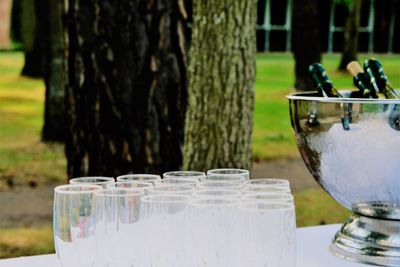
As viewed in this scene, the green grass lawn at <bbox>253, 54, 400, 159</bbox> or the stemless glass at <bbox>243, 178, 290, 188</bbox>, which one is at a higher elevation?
the stemless glass at <bbox>243, 178, 290, 188</bbox>

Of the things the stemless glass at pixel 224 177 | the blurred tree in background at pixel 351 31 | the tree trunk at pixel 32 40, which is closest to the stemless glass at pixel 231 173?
the stemless glass at pixel 224 177

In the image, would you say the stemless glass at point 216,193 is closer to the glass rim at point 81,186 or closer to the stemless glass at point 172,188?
the stemless glass at point 172,188

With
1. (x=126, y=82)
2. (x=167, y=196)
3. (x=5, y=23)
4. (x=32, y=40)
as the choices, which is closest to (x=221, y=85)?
(x=126, y=82)

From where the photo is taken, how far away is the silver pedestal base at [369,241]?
1060 millimetres

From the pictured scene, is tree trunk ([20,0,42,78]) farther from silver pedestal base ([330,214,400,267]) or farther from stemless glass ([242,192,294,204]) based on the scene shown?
stemless glass ([242,192,294,204])

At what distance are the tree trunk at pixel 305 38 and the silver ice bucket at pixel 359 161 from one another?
13.3 ft

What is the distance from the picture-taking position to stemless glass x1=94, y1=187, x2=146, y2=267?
870 millimetres

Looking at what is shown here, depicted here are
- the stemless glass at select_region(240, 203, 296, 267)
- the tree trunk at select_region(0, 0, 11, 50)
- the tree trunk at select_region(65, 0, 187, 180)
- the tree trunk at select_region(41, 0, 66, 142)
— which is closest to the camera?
the stemless glass at select_region(240, 203, 296, 267)

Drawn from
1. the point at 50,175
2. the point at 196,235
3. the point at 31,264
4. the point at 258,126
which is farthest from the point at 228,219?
the point at 258,126

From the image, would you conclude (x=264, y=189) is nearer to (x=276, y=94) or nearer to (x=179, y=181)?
(x=179, y=181)

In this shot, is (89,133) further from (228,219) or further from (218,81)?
(228,219)

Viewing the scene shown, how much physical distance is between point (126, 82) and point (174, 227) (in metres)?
1.13

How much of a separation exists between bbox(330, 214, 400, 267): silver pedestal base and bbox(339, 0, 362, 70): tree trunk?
4.04 meters

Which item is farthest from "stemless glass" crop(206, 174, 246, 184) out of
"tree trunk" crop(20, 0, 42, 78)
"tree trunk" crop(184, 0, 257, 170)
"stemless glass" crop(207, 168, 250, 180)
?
"tree trunk" crop(20, 0, 42, 78)
